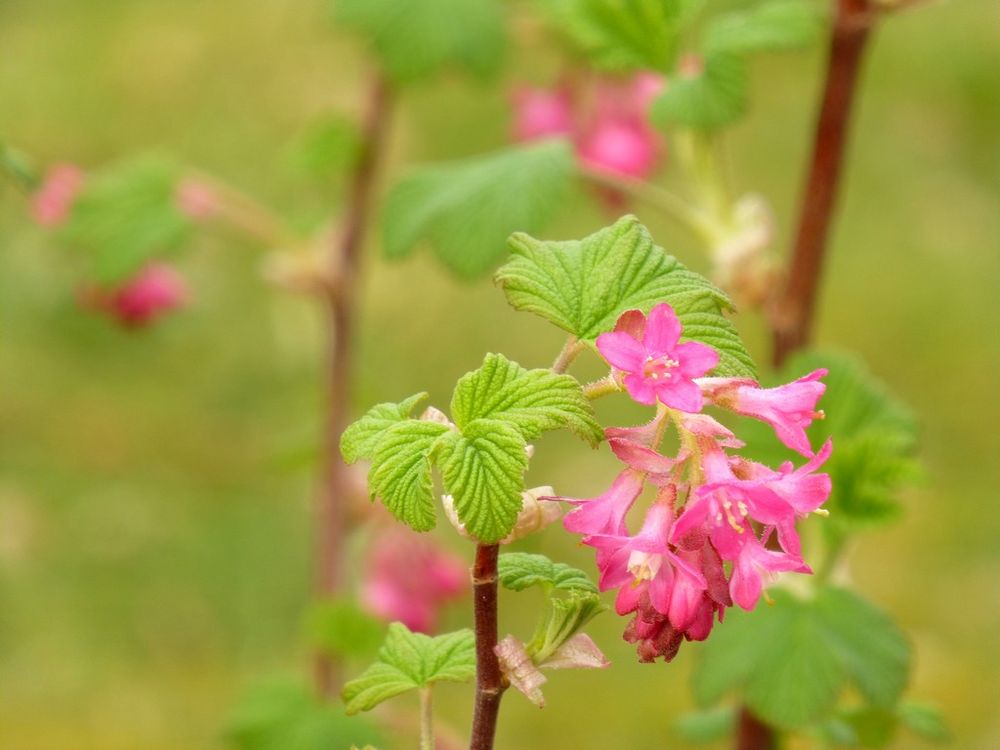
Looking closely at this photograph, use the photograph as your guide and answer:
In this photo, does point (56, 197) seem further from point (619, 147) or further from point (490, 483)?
point (490, 483)

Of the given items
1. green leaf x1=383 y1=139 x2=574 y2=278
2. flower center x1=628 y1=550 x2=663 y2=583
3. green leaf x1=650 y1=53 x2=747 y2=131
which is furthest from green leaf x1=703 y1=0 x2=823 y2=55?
flower center x1=628 y1=550 x2=663 y2=583

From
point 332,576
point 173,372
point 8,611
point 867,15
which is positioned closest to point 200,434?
point 173,372

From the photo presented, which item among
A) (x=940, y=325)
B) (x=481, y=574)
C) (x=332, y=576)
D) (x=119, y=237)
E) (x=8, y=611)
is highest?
(x=940, y=325)

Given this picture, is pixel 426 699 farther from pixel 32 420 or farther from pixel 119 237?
pixel 32 420

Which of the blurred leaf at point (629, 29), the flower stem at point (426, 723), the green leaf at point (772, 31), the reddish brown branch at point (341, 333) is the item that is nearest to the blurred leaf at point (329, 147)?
the reddish brown branch at point (341, 333)

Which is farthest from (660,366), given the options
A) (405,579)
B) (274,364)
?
(274,364)

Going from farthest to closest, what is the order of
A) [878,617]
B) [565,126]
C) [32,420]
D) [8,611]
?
[32,420], [8,611], [565,126], [878,617]
